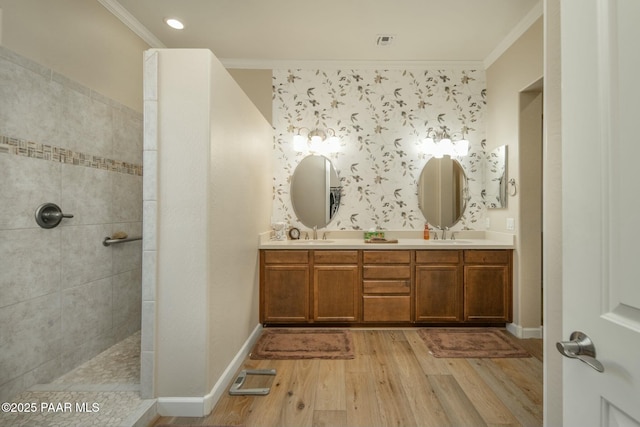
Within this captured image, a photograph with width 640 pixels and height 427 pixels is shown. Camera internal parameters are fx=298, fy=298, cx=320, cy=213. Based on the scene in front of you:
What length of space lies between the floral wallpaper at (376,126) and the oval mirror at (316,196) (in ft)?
0.25

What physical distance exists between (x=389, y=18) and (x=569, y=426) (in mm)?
2996

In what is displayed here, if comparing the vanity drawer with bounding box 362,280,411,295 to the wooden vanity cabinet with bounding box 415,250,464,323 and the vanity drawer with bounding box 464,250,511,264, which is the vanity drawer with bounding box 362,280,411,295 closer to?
the wooden vanity cabinet with bounding box 415,250,464,323

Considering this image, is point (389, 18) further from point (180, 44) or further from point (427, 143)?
point (180, 44)

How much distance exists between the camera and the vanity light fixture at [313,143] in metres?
3.53

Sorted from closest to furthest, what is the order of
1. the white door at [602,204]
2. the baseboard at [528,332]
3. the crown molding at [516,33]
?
the white door at [602,204] → the crown molding at [516,33] → the baseboard at [528,332]

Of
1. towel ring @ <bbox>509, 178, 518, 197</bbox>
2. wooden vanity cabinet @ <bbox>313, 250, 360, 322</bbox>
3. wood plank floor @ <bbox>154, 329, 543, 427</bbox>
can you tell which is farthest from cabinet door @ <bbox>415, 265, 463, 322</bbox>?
towel ring @ <bbox>509, 178, 518, 197</bbox>

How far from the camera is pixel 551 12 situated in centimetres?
123

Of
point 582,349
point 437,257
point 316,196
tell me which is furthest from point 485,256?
point 582,349

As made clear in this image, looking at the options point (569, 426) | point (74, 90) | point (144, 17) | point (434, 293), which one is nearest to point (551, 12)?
point (569, 426)

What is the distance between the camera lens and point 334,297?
3.01 m

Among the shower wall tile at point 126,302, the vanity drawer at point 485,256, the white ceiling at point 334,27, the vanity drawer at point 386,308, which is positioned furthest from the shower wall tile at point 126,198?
the vanity drawer at point 485,256

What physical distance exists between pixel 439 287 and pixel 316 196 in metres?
1.65

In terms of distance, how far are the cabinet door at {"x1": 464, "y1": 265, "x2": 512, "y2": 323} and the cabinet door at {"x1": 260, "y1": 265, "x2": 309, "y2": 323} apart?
5.35ft

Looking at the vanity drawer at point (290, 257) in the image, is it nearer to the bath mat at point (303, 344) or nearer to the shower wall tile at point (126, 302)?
the bath mat at point (303, 344)
